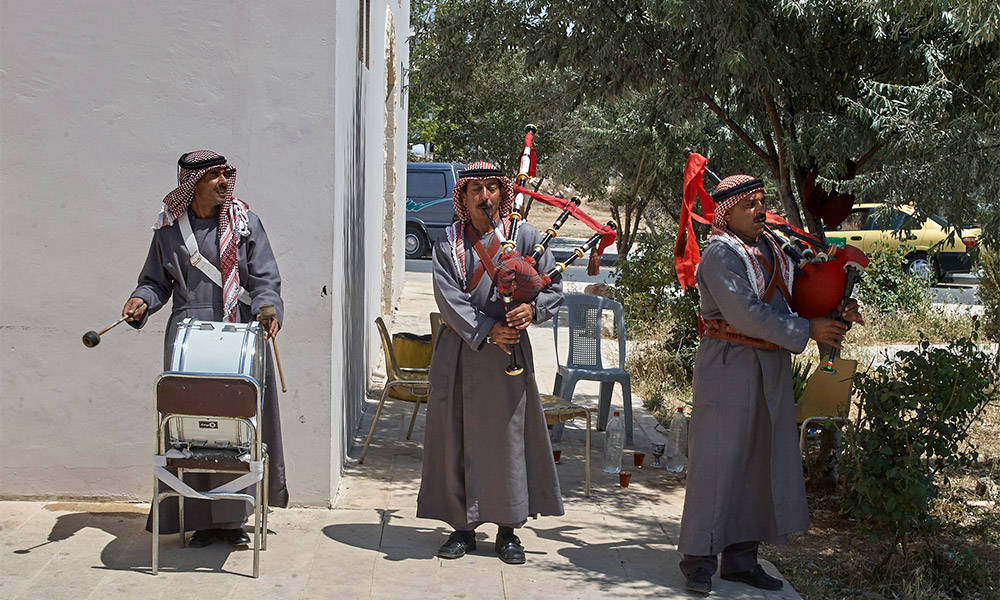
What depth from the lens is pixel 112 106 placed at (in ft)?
16.5

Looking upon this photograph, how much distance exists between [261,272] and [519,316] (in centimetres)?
113

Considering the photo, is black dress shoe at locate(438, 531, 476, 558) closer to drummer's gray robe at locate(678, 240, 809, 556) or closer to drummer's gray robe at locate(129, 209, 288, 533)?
drummer's gray robe at locate(129, 209, 288, 533)

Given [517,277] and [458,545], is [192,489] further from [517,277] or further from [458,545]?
[517,277]

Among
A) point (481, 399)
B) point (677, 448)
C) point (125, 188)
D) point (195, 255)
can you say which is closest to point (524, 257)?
point (481, 399)

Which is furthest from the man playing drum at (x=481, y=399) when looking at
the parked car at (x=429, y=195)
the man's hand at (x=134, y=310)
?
the parked car at (x=429, y=195)

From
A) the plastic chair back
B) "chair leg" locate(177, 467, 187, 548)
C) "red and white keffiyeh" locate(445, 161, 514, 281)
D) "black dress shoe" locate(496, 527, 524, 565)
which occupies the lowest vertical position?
"black dress shoe" locate(496, 527, 524, 565)

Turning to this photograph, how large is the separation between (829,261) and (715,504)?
42.7 inches

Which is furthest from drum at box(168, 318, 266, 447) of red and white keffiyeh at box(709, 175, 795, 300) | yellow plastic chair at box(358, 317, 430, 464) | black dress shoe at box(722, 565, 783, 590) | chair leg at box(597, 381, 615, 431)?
chair leg at box(597, 381, 615, 431)

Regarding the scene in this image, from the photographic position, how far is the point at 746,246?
4355 millimetres

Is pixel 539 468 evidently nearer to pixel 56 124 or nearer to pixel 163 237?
pixel 163 237

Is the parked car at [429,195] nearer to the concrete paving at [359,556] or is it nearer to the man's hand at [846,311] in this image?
the concrete paving at [359,556]

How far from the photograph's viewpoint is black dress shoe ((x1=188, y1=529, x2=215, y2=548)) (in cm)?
467

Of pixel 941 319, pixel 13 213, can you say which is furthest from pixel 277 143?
pixel 941 319

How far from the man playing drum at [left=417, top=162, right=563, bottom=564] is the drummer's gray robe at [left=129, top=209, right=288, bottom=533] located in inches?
26.8
